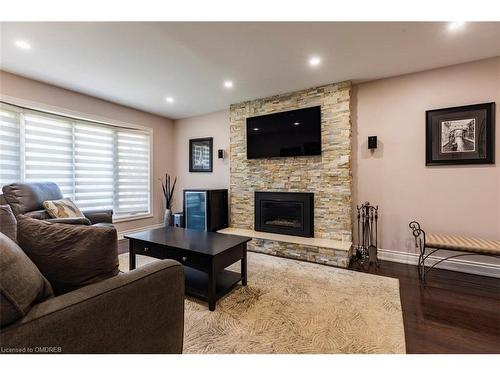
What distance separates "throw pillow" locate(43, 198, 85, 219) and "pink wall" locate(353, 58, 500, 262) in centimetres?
374

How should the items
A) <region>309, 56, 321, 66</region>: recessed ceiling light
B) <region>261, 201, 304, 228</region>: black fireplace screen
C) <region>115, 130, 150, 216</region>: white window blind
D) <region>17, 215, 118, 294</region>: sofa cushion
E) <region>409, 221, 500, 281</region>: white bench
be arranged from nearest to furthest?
<region>17, 215, 118, 294</region>: sofa cushion, <region>409, 221, 500, 281</region>: white bench, <region>309, 56, 321, 66</region>: recessed ceiling light, <region>261, 201, 304, 228</region>: black fireplace screen, <region>115, 130, 150, 216</region>: white window blind

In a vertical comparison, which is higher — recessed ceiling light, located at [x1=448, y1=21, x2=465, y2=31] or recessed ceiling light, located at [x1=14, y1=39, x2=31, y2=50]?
recessed ceiling light, located at [x1=14, y1=39, x2=31, y2=50]

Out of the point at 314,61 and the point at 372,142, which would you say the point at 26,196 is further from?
the point at 372,142

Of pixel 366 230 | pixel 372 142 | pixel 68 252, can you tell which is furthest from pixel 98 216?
pixel 372 142

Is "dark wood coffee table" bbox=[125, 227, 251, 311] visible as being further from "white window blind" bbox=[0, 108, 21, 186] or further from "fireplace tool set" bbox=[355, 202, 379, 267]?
"white window blind" bbox=[0, 108, 21, 186]

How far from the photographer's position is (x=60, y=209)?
8.77ft

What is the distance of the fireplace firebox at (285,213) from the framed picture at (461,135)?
64.5 inches

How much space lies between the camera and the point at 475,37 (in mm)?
2225

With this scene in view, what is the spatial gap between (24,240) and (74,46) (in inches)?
89.8

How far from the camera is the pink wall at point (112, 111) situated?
10.0ft

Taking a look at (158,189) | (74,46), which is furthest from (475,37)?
(158,189)

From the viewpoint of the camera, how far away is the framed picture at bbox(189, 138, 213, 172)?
4.75 metres

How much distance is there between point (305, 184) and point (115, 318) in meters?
3.09

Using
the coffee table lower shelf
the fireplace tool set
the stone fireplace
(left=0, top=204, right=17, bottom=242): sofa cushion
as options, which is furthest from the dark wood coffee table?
the fireplace tool set
